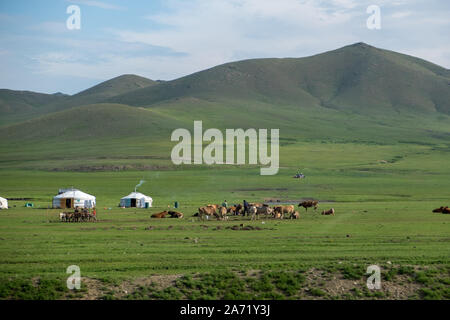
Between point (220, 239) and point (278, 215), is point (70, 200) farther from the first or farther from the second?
point (220, 239)

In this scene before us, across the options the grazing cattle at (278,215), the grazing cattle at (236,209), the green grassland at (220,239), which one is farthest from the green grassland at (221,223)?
the grazing cattle at (236,209)

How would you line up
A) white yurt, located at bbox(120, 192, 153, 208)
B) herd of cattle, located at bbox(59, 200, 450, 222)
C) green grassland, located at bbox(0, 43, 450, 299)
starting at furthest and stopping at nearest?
1. white yurt, located at bbox(120, 192, 153, 208)
2. herd of cattle, located at bbox(59, 200, 450, 222)
3. green grassland, located at bbox(0, 43, 450, 299)

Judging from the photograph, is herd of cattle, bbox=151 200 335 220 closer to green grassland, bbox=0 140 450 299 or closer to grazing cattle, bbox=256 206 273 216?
grazing cattle, bbox=256 206 273 216

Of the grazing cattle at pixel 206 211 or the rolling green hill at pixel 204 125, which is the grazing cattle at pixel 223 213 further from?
the rolling green hill at pixel 204 125

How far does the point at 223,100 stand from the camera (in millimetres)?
193000

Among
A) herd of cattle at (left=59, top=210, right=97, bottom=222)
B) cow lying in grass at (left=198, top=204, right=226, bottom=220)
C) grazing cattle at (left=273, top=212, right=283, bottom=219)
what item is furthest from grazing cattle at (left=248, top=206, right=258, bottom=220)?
herd of cattle at (left=59, top=210, right=97, bottom=222)

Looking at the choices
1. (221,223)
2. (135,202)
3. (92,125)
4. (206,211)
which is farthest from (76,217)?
(92,125)

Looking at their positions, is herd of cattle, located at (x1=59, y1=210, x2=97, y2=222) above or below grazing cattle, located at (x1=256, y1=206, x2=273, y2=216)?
below

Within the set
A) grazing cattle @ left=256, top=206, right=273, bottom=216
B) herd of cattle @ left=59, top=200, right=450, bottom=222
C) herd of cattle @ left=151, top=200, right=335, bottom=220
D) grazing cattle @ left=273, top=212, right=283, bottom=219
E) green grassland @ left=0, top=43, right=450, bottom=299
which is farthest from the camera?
grazing cattle @ left=256, top=206, right=273, bottom=216

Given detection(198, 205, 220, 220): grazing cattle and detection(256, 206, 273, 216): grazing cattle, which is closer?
detection(198, 205, 220, 220): grazing cattle

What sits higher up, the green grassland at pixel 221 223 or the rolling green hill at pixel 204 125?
the rolling green hill at pixel 204 125
